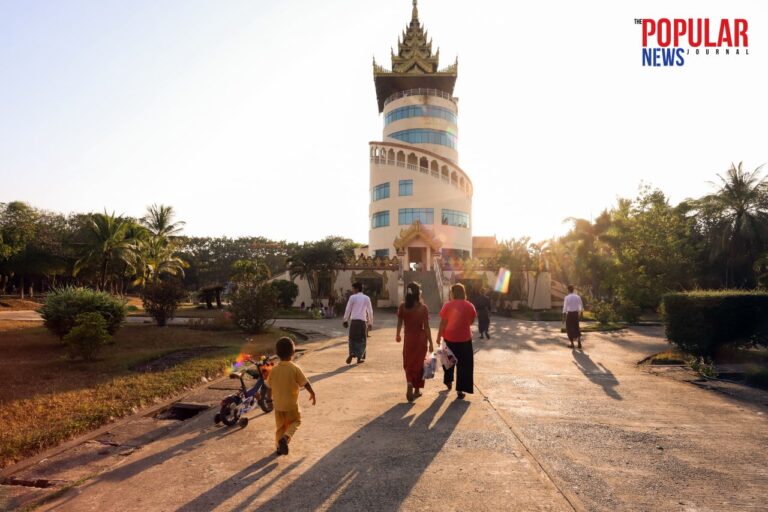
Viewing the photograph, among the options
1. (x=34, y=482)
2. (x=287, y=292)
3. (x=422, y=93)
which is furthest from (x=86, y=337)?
(x=422, y=93)

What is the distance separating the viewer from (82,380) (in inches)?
332

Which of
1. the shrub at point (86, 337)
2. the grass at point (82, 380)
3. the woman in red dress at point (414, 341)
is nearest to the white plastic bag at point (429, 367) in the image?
the woman in red dress at point (414, 341)

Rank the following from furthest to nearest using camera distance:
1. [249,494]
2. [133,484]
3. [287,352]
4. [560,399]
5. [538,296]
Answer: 1. [538,296]
2. [560,399]
3. [287,352]
4. [133,484]
5. [249,494]

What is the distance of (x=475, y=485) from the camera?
3.96 m

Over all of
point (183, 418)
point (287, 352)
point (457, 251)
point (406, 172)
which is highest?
point (406, 172)

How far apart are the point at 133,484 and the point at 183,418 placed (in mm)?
2635

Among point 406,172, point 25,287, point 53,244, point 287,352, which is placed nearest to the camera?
point 287,352

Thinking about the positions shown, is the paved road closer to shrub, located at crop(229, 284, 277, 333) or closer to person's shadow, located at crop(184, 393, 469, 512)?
person's shadow, located at crop(184, 393, 469, 512)

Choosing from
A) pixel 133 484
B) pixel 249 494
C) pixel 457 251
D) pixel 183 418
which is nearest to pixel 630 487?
pixel 249 494

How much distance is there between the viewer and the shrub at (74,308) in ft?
39.8

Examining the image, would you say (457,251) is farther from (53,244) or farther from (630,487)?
(53,244)

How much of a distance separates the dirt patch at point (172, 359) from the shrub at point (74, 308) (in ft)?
7.15

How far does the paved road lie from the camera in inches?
146

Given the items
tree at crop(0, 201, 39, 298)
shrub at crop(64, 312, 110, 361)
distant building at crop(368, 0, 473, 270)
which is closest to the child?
shrub at crop(64, 312, 110, 361)
